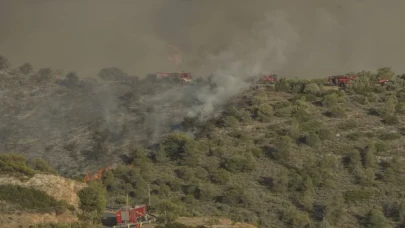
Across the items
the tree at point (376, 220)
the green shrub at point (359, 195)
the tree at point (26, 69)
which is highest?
the tree at point (26, 69)

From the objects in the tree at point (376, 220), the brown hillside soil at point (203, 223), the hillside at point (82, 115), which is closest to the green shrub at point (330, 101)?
the hillside at point (82, 115)

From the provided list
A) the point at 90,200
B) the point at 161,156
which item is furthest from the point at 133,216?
the point at 161,156

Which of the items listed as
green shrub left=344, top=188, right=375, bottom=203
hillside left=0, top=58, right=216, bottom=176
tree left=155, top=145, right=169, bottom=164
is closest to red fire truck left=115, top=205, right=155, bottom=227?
green shrub left=344, top=188, right=375, bottom=203

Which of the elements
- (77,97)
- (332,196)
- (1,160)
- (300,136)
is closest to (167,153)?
(300,136)

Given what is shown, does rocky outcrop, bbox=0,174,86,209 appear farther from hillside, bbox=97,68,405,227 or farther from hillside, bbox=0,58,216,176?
hillside, bbox=0,58,216,176

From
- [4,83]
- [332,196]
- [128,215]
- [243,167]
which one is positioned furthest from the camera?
[4,83]

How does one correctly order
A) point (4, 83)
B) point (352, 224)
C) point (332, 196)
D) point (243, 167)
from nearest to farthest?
Answer: point (352, 224) → point (332, 196) → point (243, 167) → point (4, 83)

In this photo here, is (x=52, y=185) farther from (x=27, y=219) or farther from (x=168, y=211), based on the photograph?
(x=168, y=211)

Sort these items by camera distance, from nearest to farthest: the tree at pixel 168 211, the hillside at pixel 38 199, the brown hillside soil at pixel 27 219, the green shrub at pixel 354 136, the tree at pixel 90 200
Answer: the brown hillside soil at pixel 27 219, the hillside at pixel 38 199, the tree at pixel 90 200, the tree at pixel 168 211, the green shrub at pixel 354 136

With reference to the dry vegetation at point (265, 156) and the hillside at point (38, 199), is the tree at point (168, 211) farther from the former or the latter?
the hillside at point (38, 199)

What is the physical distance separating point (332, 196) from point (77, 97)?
41422 millimetres

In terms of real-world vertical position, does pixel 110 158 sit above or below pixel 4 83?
below

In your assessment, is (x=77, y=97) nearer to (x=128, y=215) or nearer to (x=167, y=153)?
(x=167, y=153)

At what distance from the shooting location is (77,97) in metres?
75.2
